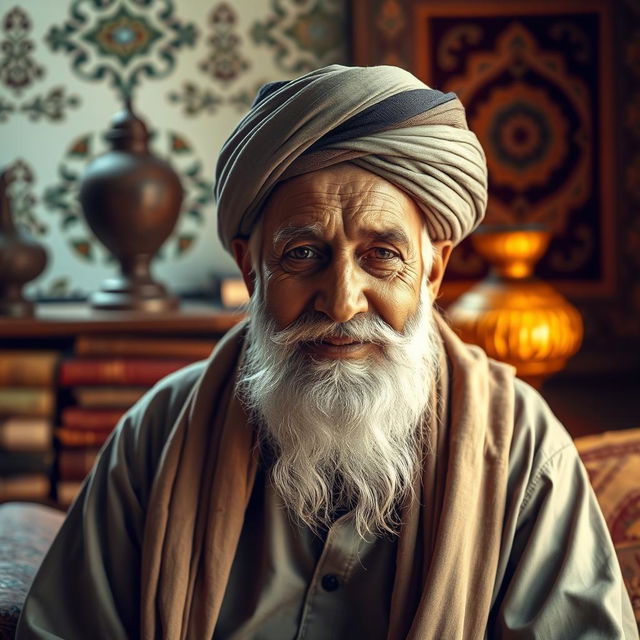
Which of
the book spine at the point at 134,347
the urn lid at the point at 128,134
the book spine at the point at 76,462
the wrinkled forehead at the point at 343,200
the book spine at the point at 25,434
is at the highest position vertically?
the urn lid at the point at 128,134

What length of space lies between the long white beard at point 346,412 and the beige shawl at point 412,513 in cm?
6

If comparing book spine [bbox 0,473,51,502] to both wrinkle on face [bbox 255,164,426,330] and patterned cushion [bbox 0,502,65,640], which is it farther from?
wrinkle on face [bbox 255,164,426,330]

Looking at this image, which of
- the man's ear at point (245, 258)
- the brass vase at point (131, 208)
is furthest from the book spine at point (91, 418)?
the man's ear at point (245, 258)

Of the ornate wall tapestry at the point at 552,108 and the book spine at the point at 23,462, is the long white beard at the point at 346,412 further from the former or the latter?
the ornate wall tapestry at the point at 552,108

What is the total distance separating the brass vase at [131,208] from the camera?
105 inches

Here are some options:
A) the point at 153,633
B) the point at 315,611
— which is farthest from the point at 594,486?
the point at 153,633

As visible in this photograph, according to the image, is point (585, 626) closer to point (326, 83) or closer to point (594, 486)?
point (594, 486)

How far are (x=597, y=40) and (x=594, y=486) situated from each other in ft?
6.52

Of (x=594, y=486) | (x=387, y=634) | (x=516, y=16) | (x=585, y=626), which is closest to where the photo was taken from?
(x=585, y=626)

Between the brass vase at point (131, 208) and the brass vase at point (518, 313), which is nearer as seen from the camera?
the brass vase at point (518, 313)

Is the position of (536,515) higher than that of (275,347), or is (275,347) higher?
(275,347)

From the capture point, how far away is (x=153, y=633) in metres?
1.58

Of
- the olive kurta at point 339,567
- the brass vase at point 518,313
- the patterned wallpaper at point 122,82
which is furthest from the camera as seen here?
the patterned wallpaper at point 122,82

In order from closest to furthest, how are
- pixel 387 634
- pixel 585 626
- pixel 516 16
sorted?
pixel 585 626
pixel 387 634
pixel 516 16
